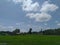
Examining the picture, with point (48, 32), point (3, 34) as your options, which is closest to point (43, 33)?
point (48, 32)

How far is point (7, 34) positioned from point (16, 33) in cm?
459

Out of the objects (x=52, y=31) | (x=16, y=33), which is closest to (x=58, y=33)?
(x=52, y=31)

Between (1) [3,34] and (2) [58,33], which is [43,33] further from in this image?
(1) [3,34]

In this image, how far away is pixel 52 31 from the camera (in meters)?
74.9

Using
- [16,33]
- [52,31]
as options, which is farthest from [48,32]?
[16,33]

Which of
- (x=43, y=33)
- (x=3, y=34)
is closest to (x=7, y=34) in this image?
(x=3, y=34)

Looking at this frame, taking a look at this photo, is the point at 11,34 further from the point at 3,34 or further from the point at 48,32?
the point at 48,32

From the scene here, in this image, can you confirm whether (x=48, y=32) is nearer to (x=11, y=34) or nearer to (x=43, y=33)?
(x=43, y=33)

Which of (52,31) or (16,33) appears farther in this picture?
(16,33)

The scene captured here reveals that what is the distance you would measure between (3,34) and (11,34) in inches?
134

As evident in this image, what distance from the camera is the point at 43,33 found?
80.3m

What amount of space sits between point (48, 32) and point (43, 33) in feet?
15.3

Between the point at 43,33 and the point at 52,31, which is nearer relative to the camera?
the point at 52,31

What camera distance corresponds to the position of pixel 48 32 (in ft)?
249
